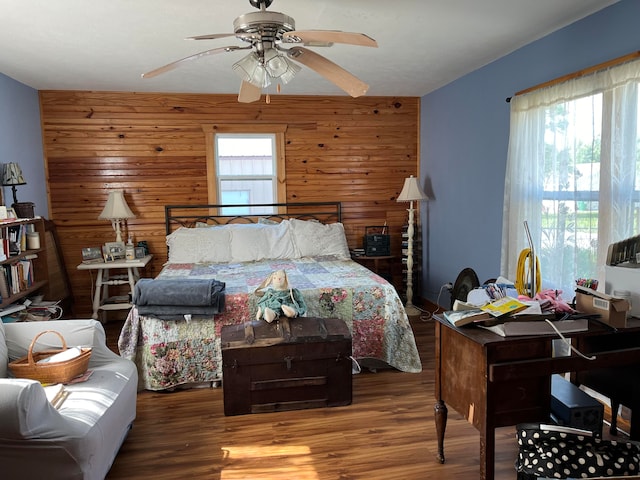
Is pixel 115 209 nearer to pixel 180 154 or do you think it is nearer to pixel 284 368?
pixel 180 154

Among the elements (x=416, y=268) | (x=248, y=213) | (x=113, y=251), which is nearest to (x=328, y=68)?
(x=248, y=213)

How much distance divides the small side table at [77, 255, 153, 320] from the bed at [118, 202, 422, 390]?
1.33 ft

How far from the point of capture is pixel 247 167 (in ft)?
16.6

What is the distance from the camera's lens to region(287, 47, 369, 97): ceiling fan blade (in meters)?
2.15

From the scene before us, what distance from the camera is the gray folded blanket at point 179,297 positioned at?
2930mm

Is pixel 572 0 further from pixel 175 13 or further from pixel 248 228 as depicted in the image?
pixel 248 228

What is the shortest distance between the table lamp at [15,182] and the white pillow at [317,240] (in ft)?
7.56

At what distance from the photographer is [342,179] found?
5230mm

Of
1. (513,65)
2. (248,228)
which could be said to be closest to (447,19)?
(513,65)

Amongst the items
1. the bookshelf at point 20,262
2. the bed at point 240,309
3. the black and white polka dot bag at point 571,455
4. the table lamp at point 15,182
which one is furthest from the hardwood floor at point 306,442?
the table lamp at point 15,182

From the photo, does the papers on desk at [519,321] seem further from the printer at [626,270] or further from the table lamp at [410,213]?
the table lamp at [410,213]

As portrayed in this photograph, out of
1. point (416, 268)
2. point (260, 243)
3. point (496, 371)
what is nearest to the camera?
point (496, 371)

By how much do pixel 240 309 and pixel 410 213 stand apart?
247cm

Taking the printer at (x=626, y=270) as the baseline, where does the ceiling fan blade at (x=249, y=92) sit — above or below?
above
